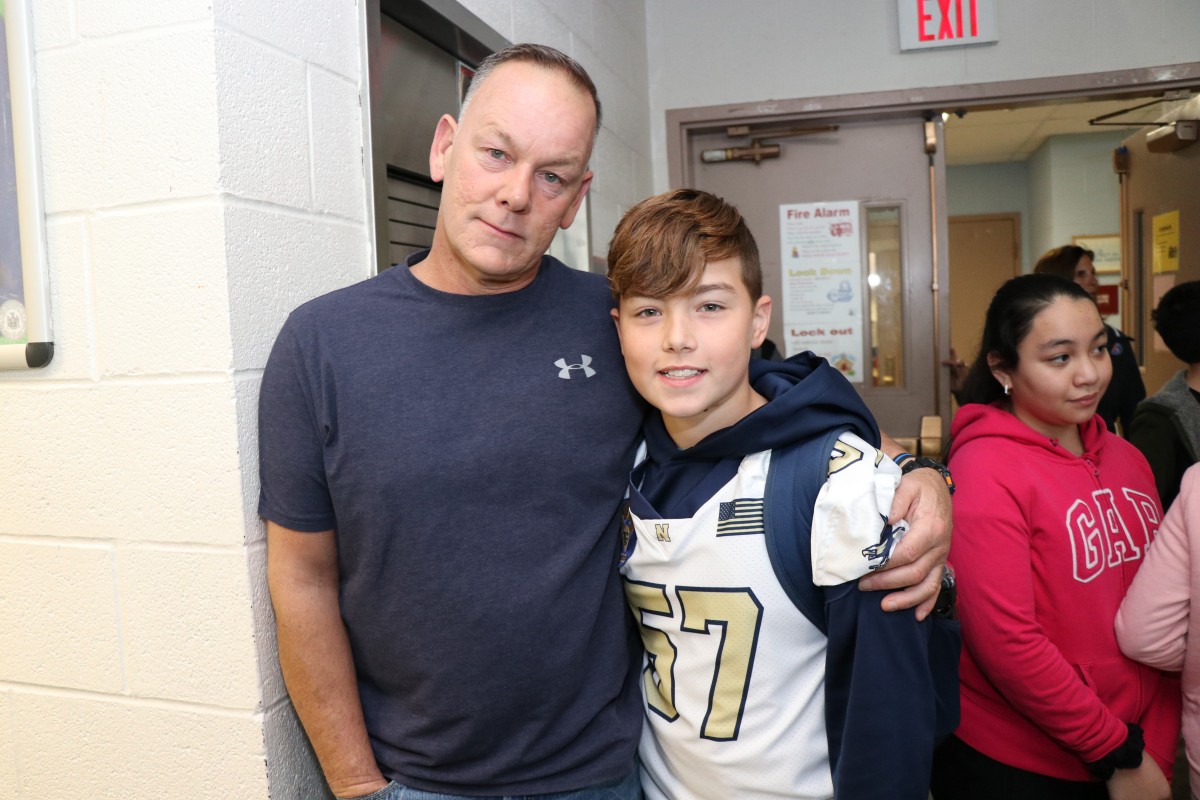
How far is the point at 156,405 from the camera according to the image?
1.11 metres

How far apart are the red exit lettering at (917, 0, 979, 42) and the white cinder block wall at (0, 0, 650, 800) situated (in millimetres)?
2568

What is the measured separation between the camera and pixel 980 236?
8.00m

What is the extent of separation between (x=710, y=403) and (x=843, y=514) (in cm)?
22

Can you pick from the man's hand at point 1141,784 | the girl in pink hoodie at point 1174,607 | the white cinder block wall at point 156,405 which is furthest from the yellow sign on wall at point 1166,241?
the white cinder block wall at point 156,405

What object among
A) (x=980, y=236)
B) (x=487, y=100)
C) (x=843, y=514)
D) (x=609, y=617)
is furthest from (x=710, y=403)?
(x=980, y=236)

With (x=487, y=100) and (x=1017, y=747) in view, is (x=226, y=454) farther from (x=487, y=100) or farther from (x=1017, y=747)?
(x=1017, y=747)

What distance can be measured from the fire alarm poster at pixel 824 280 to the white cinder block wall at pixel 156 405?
98.5 inches

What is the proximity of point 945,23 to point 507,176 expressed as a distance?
2.61m

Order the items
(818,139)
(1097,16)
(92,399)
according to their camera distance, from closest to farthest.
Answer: (92,399)
(1097,16)
(818,139)

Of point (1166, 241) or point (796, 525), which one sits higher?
point (1166, 241)

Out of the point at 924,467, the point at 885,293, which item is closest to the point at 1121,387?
the point at 885,293

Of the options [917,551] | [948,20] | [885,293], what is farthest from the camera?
[885,293]

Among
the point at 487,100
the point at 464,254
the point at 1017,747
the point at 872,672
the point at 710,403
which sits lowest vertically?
the point at 1017,747

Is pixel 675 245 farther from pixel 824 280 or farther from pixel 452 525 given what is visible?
pixel 824 280
